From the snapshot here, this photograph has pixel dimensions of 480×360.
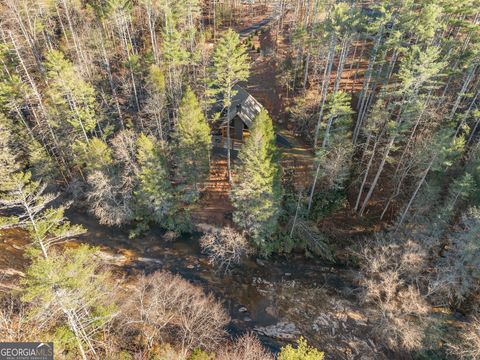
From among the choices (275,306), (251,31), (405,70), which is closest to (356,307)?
(275,306)

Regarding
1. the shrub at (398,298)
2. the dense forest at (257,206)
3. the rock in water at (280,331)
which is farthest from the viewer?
the rock in water at (280,331)

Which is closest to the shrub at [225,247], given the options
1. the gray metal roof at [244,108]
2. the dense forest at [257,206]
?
the dense forest at [257,206]

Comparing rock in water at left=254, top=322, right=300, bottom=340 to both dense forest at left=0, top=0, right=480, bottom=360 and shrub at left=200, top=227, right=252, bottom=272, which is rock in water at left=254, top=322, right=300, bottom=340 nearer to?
dense forest at left=0, top=0, right=480, bottom=360

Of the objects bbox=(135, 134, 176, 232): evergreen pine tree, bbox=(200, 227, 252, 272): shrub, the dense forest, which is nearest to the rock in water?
the dense forest

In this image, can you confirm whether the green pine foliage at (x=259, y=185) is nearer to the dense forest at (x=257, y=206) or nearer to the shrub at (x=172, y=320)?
the dense forest at (x=257, y=206)

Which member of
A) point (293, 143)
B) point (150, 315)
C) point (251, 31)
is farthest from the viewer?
point (251, 31)

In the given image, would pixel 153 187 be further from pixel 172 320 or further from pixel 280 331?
pixel 280 331

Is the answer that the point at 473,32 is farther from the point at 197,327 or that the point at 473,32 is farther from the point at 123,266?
→ the point at 123,266
